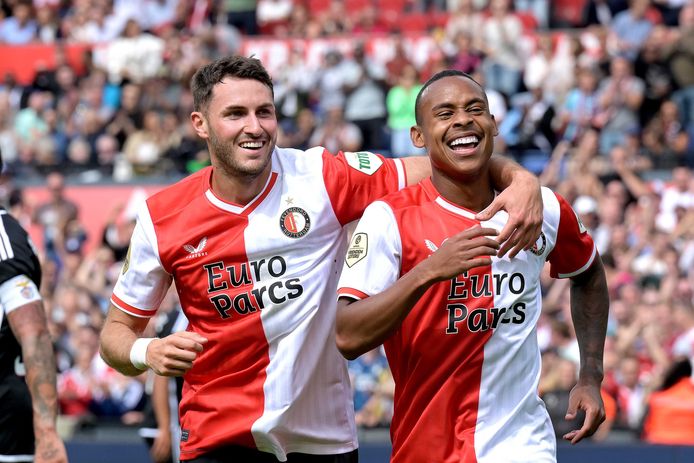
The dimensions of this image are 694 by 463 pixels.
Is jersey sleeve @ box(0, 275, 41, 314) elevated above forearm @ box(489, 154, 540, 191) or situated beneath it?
situated beneath

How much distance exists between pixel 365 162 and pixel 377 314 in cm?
123

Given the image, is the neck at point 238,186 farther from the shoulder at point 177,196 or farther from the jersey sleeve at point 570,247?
the jersey sleeve at point 570,247

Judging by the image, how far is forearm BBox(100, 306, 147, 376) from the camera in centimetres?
578

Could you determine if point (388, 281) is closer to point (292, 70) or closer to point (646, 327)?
point (646, 327)

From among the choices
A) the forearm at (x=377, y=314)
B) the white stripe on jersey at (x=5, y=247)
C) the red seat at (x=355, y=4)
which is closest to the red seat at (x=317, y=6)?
the red seat at (x=355, y=4)

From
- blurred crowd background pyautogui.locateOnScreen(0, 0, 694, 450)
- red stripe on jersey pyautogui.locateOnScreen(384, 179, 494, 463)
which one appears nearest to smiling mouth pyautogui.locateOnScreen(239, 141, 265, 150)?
red stripe on jersey pyautogui.locateOnScreen(384, 179, 494, 463)

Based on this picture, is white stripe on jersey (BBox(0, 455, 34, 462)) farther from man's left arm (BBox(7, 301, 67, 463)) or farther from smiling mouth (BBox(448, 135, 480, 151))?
smiling mouth (BBox(448, 135, 480, 151))

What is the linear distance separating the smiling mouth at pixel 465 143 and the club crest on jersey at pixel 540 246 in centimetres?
50

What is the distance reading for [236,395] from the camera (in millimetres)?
5840

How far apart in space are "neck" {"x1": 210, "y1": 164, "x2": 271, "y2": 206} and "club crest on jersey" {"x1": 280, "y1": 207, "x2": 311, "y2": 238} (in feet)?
0.59

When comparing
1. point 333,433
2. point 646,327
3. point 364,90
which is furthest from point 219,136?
point 364,90

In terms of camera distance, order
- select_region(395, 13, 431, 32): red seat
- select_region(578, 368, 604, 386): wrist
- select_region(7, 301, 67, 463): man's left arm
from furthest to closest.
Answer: select_region(395, 13, 431, 32): red seat < select_region(7, 301, 67, 463): man's left arm < select_region(578, 368, 604, 386): wrist

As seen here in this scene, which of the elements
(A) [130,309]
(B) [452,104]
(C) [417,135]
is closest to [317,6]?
(A) [130,309]

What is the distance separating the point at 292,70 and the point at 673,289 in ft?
24.1
